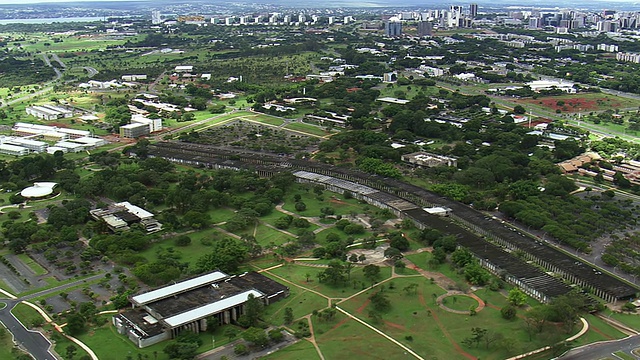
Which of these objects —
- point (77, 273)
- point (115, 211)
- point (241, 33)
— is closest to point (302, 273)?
point (77, 273)

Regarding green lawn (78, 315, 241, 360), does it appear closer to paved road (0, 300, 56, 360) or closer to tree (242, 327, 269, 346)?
tree (242, 327, 269, 346)

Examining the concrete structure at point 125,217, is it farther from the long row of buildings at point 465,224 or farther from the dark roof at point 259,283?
the long row of buildings at point 465,224

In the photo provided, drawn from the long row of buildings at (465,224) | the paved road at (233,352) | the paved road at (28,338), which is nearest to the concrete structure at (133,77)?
the long row of buildings at (465,224)

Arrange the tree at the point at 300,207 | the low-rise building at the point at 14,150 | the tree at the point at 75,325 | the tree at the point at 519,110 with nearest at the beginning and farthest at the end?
the tree at the point at 75,325, the tree at the point at 300,207, the low-rise building at the point at 14,150, the tree at the point at 519,110

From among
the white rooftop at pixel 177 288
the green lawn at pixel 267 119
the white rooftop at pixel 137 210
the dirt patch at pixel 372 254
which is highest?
the green lawn at pixel 267 119

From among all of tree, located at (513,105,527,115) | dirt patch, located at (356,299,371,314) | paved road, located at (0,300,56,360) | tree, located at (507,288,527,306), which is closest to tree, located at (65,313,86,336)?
paved road, located at (0,300,56,360)
